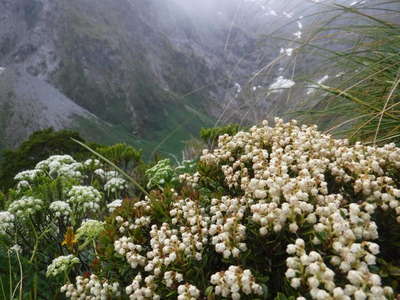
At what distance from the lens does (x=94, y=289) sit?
209cm

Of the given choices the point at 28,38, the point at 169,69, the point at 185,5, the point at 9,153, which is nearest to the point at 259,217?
the point at 9,153

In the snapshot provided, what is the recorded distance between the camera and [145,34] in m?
146

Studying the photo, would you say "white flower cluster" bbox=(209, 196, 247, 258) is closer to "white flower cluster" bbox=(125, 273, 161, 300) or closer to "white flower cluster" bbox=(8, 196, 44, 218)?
"white flower cluster" bbox=(125, 273, 161, 300)

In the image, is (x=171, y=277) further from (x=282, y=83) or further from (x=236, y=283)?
(x=282, y=83)

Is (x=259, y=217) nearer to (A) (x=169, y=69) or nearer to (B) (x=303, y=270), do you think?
(B) (x=303, y=270)

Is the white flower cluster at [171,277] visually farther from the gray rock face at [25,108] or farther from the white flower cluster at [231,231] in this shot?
the gray rock face at [25,108]

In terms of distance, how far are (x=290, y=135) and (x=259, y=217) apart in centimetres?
103

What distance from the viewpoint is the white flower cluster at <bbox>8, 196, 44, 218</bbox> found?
3.32 metres

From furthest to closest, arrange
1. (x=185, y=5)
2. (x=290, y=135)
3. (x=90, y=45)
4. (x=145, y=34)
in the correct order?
(x=185, y=5) < (x=145, y=34) < (x=90, y=45) < (x=290, y=135)

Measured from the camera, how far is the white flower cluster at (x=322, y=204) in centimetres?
140

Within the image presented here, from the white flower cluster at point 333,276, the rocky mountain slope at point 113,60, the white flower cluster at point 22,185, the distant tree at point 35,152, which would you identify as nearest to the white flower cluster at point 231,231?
the white flower cluster at point 333,276

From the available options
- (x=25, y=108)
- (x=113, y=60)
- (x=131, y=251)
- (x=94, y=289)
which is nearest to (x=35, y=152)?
(x=94, y=289)

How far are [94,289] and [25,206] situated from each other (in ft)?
5.47

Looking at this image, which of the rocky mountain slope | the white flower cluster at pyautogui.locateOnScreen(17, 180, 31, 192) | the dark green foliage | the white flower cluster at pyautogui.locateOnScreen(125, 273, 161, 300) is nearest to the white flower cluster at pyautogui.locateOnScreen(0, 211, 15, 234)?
the white flower cluster at pyautogui.locateOnScreen(17, 180, 31, 192)
